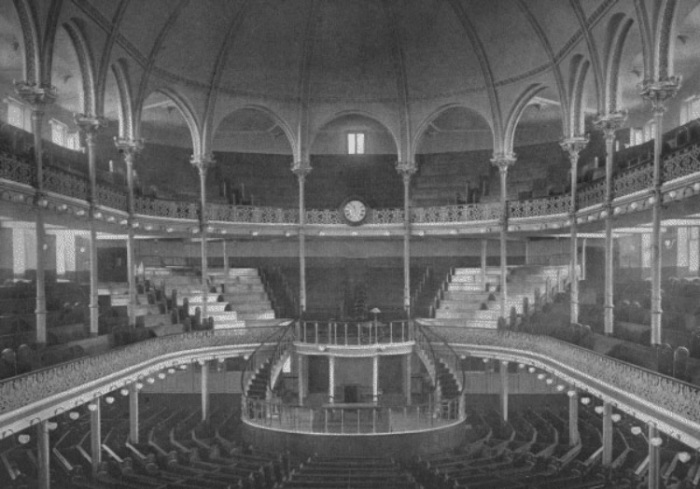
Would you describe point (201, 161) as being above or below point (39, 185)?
above

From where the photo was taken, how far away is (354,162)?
36.6 m

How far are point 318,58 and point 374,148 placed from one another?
22.1ft

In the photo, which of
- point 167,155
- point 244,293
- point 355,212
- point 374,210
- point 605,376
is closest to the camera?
point 605,376

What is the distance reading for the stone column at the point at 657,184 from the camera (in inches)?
708

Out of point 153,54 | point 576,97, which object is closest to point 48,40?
point 153,54

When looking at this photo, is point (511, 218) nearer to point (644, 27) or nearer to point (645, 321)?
point (645, 321)

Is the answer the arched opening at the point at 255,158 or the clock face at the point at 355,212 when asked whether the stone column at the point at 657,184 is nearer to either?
the clock face at the point at 355,212

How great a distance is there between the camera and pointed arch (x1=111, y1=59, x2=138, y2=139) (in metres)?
25.3

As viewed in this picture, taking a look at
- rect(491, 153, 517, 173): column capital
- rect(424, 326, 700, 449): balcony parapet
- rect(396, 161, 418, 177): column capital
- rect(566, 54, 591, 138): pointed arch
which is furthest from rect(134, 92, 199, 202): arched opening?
rect(566, 54, 591, 138): pointed arch

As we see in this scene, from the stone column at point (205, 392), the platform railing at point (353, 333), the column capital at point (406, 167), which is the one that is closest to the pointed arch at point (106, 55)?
the stone column at point (205, 392)

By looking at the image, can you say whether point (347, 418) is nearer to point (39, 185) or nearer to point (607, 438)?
point (607, 438)

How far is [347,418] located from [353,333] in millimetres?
5928

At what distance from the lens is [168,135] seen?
3575 centimetres

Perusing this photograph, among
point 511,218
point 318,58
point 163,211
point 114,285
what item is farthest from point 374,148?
point 114,285
